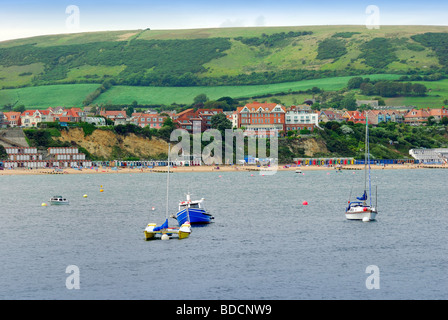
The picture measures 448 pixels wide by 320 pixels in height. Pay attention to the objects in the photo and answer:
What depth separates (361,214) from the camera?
210 ft

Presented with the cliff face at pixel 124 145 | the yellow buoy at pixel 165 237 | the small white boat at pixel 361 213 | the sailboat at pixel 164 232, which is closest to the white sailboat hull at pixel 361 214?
the small white boat at pixel 361 213

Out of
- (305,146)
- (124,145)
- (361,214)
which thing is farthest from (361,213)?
(305,146)

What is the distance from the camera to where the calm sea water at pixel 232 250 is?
129ft

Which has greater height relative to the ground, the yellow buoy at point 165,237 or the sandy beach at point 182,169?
the yellow buoy at point 165,237

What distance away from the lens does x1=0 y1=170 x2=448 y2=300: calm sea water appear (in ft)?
129

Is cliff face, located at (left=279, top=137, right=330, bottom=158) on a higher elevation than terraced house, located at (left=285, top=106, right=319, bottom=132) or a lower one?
lower

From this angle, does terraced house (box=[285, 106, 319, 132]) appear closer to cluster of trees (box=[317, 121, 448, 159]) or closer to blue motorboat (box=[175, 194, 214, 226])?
cluster of trees (box=[317, 121, 448, 159])

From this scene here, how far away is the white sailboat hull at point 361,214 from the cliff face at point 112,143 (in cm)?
10087

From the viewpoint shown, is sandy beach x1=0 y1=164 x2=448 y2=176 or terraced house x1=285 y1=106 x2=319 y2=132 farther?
terraced house x1=285 y1=106 x2=319 y2=132

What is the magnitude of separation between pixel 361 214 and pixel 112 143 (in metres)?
105

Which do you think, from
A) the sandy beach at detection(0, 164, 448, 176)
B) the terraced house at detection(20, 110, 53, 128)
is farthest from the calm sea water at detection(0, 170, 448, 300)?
the terraced house at detection(20, 110, 53, 128)

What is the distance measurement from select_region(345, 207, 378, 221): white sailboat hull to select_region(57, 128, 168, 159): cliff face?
100873 millimetres

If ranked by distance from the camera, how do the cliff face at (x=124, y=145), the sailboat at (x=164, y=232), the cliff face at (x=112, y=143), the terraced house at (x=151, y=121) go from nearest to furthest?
the sailboat at (x=164, y=232), the cliff face at (x=112, y=143), the cliff face at (x=124, y=145), the terraced house at (x=151, y=121)

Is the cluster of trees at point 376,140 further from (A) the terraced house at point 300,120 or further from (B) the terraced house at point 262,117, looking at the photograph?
(B) the terraced house at point 262,117
